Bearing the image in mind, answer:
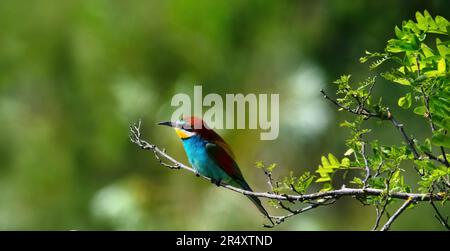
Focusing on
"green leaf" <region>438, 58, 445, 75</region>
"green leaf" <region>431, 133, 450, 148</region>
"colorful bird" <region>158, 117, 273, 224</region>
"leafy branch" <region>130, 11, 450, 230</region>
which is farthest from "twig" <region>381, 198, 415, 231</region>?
"colorful bird" <region>158, 117, 273, 224</region>

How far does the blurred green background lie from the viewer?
734 cm

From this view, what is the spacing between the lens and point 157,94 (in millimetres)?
8273

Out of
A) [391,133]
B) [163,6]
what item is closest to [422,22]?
[391,133]

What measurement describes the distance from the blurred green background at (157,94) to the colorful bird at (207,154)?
2436mm

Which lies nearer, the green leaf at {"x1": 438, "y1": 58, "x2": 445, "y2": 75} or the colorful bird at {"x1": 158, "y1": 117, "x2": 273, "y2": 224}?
the green leaf at {"x1": 438, "y1": 58, "x2": 445, "y2": 75}

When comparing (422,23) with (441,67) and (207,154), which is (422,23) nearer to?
(441,67)

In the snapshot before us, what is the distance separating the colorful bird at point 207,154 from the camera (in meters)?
3.92

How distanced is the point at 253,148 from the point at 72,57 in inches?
154

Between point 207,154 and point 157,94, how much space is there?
14.3ft

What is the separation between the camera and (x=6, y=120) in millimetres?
9734

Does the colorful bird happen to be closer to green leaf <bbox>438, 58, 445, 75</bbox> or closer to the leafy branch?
the leafy branch

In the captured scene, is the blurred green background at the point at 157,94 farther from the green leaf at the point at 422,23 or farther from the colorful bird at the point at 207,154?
the green leaf at the point at 422,23

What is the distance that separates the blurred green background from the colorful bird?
7.99 feet

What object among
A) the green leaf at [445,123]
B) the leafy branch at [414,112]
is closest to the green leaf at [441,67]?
the leafy branch at [414,112]
